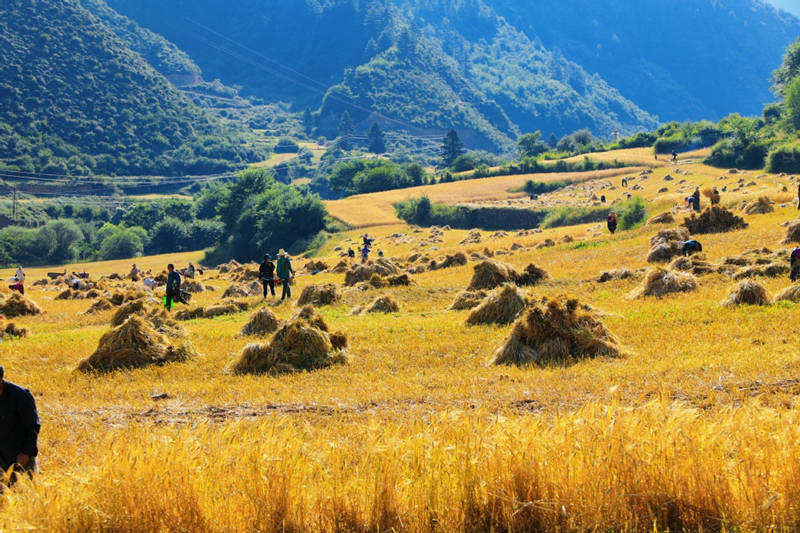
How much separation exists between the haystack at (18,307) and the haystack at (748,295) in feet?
98.4

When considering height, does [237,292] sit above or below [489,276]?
below

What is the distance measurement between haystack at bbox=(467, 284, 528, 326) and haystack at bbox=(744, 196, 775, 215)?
2935cm

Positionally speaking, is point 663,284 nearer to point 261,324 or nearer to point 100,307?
point 261,324

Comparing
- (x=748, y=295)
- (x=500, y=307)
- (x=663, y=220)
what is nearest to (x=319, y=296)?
(x=500, y=307)

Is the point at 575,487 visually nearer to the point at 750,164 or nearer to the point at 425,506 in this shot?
the point at 425,506

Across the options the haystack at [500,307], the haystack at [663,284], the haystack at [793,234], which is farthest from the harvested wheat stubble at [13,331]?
the haystack at [793,234]

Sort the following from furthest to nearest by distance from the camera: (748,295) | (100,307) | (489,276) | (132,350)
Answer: (100,307)
(489,276)
(748,295)
(132,350)

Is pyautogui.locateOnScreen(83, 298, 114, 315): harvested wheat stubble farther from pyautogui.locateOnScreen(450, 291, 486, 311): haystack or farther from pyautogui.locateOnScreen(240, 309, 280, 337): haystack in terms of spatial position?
pyautogui.locateOnScreen(450, 291, 486, 311): haystack

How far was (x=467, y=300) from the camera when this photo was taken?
958 inches

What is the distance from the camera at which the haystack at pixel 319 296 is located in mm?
28797

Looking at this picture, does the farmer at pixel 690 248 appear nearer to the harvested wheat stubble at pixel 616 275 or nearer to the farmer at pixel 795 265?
the harvested wheat stubble at pixel 616 275

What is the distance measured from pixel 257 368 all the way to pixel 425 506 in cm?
1042

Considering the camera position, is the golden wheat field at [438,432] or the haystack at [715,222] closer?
the golden wheat field at [438,432]

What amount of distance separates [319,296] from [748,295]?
55.1ft
